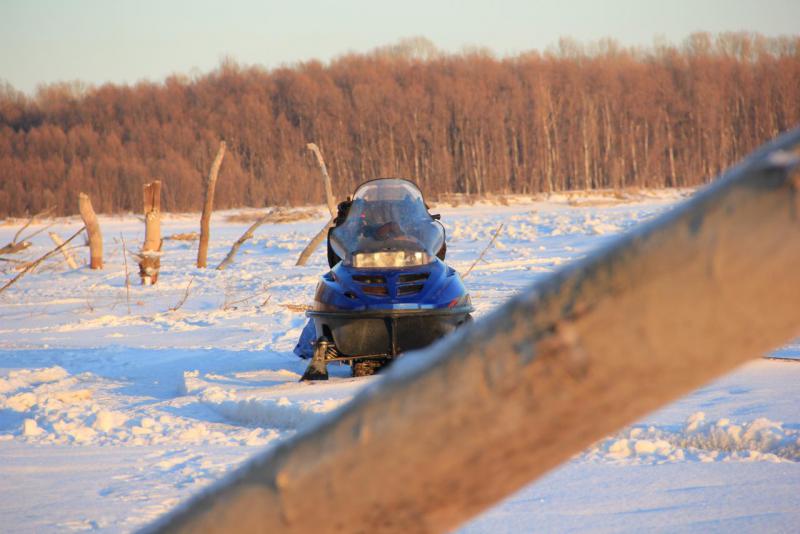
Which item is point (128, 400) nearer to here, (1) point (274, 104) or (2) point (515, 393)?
(2) point (515, 393)

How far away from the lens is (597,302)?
844mm

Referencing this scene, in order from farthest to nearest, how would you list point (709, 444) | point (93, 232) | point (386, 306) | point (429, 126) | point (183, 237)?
point (429, 126) < point (183, 237) < point (93, 232) < point (386, 306) < point (709, 444)

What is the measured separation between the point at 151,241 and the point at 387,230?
33.6 feet

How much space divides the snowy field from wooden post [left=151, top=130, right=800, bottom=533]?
89 cm

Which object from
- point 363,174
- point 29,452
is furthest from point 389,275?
point 363,174

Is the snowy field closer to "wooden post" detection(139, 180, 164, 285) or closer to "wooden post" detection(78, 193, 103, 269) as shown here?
"wooden post" detection(139, 180, 164, 285)

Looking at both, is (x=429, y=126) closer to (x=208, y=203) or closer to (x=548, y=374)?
(x=208, y=203)

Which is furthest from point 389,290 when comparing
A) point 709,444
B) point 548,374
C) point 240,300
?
point 240,300

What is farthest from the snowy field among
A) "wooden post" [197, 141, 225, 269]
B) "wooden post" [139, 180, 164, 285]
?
"wooden post" [197, 141, 225, 269]

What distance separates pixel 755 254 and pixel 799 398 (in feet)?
17.3

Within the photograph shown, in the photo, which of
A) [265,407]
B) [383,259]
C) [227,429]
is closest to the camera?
[227,429]

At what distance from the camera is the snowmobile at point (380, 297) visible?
263 inches

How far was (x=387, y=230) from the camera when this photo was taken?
7.21m

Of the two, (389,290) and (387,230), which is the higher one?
(387,230)
